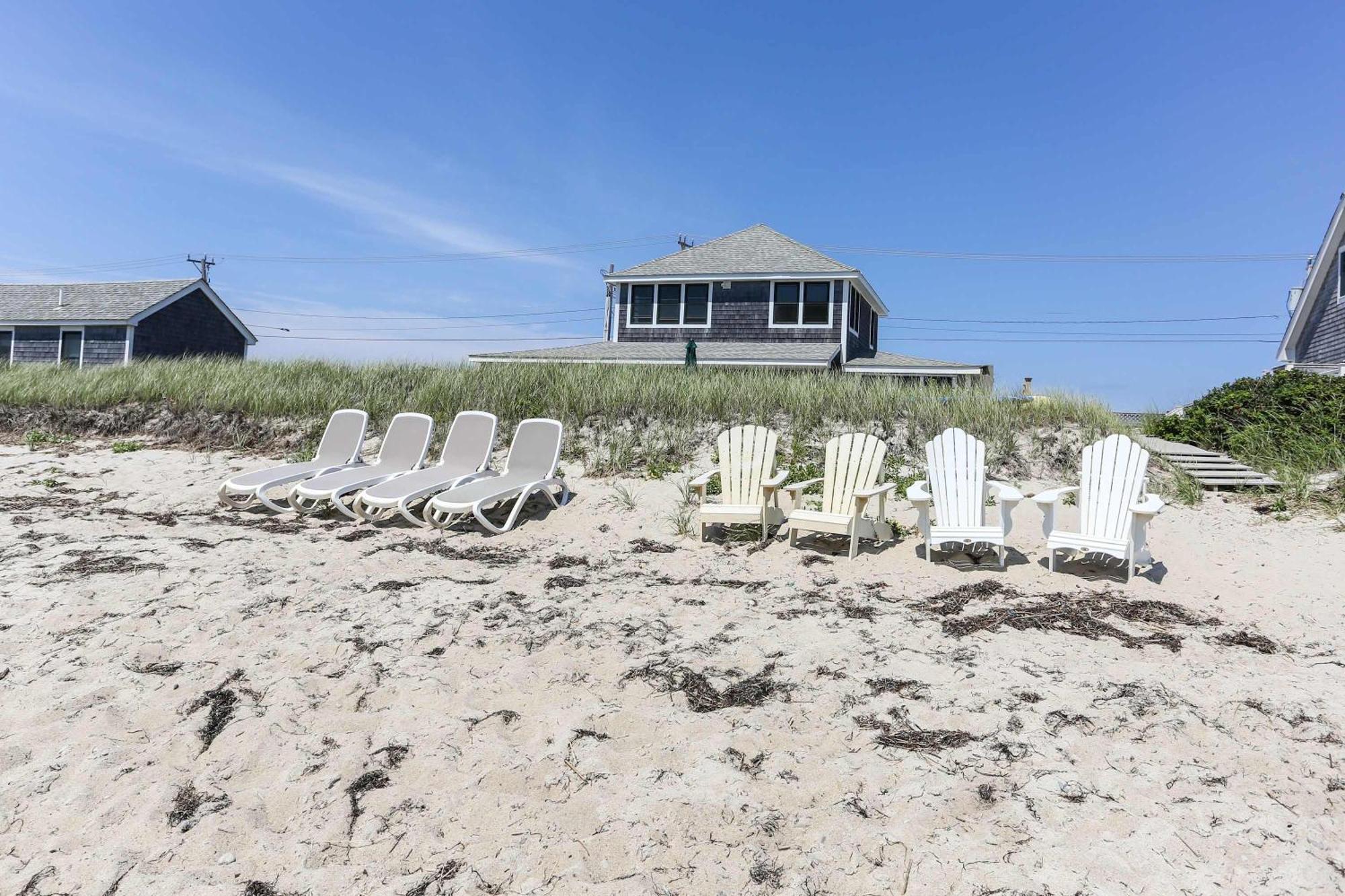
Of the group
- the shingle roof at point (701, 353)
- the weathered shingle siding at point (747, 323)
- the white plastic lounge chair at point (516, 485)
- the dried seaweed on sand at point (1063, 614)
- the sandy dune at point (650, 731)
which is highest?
the weathered shingle siding at point (747, 323)

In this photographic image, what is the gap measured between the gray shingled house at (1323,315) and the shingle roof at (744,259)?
33.9 ft

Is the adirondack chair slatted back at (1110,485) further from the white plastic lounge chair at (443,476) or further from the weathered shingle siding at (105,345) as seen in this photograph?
the weathered shingle siding at (105,345)

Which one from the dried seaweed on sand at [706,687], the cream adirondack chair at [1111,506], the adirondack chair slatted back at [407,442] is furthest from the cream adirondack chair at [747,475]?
the adirondack chair slatted back at [407,442]

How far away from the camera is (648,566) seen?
Result: 5.81 meters

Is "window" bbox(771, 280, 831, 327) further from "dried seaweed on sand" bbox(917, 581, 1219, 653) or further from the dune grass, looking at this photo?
"dried seaweed on sand" bbox(917, 581, 1219, 653)

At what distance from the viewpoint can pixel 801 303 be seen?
20000 mm

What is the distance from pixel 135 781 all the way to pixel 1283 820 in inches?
156

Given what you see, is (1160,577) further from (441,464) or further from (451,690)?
(441,464)

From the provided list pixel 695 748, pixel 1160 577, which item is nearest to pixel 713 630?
pixel 695 748

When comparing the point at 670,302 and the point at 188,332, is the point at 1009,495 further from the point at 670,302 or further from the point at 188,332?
the point at 188,332

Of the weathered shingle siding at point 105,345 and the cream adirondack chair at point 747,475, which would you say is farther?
the weathered shingle siding at point 105,345

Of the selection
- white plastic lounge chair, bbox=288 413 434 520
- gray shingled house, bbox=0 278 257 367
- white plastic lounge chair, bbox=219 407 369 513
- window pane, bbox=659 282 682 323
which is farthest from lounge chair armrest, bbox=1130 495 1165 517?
gray shingled house, bbox=0 278 257 367

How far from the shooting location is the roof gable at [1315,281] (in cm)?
1581

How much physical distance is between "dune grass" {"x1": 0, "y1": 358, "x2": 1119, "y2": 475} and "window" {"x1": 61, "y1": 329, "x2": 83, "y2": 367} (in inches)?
562
